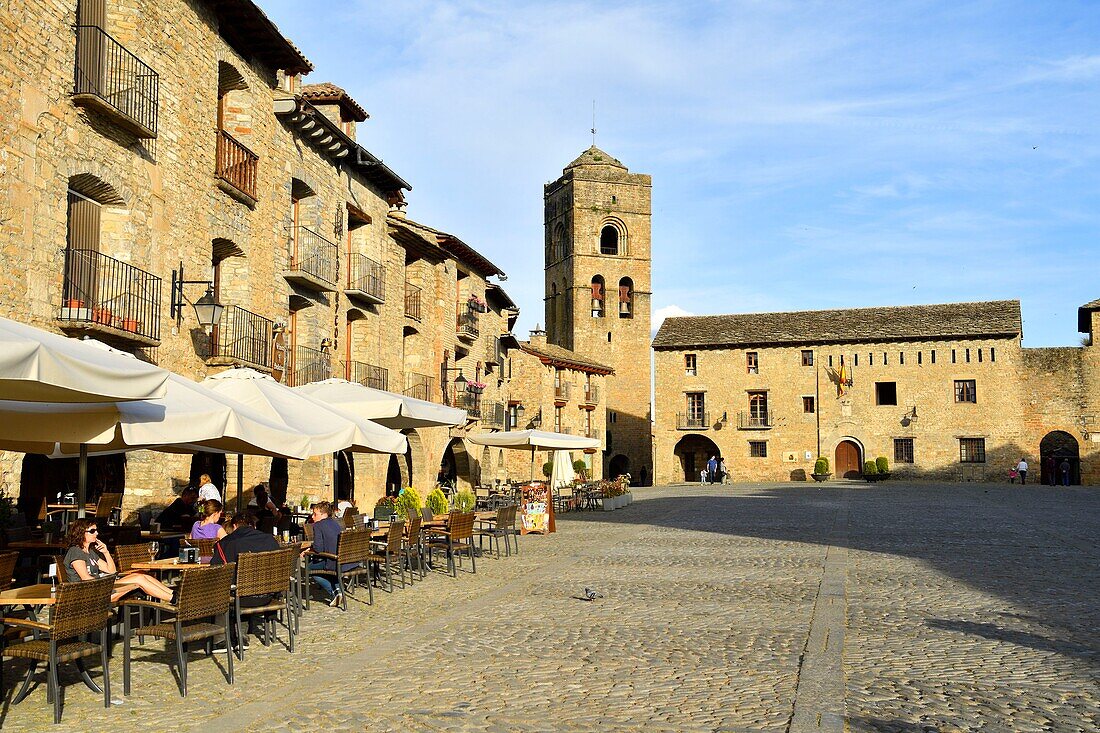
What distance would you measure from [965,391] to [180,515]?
163 ft

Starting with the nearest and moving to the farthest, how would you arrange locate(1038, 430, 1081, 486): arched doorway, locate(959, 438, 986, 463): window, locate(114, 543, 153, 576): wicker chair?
1. locate(114, 543, 153, 576): wicker chair
2. locate(1038, 430, 1081, 486): arched doorway
3. locate(959, 438, 986, 463): window

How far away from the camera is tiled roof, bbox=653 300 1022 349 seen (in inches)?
2154

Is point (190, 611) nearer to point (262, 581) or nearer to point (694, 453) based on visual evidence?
point (262, 581)

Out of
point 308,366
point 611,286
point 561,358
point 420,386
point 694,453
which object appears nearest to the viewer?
point 308,366

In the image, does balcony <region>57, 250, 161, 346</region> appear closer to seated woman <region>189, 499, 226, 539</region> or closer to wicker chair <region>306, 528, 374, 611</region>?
seated woman <region>189, 499, 226, 539</region>

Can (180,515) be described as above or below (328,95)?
below

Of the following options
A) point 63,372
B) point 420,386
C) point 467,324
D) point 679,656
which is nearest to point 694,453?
point 467,324

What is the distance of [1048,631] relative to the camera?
8.91 metres

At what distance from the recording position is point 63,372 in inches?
246

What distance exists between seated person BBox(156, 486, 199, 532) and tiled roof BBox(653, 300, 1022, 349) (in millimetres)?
47727

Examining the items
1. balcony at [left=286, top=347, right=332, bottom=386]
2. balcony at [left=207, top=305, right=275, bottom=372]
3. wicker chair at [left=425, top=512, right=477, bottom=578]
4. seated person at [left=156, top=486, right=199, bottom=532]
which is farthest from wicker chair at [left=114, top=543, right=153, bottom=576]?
balcony at [left=286, top=347, right=332, bottom=386]

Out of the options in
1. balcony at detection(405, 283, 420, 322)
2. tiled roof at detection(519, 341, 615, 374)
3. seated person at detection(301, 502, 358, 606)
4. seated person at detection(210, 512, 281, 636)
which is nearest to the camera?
seated person at detection(210, 512, 281, 636)

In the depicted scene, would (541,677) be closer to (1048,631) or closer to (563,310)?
(1048,631)

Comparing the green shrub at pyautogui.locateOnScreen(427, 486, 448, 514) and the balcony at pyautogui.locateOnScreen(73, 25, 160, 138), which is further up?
the balcony at pyautogui.locateOnScreen(73, 25, 160, 138)
